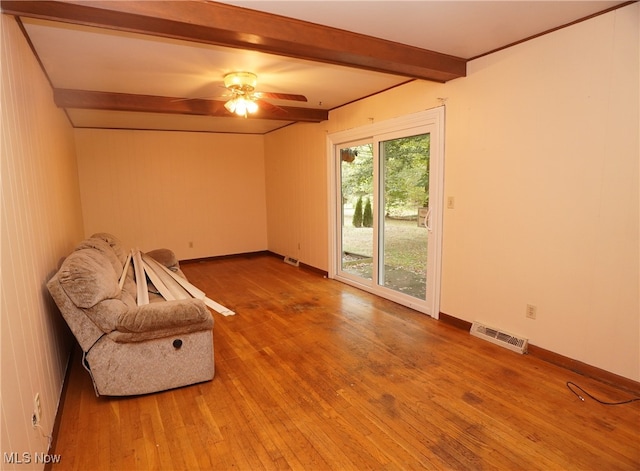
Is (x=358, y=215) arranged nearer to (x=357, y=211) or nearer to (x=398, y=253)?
(x=357, y=211)

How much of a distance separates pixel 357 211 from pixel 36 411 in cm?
392

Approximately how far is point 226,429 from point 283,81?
3134mm

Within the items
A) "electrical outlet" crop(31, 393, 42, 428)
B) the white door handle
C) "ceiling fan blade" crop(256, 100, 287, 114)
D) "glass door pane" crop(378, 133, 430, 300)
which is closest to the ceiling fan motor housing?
"ceiling fan blade" crop(256, 100, 287, 114)

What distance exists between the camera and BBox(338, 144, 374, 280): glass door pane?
4.73 metres

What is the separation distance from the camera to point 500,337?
10.3 ft

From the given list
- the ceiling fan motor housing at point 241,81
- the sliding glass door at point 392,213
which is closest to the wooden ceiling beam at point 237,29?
the ceiling fan motor housing at point 241,81

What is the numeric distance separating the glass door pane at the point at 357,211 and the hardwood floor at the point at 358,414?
1664 millimetres

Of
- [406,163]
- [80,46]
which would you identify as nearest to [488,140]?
[406,163]

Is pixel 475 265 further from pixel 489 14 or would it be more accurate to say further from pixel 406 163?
pixel 489 14

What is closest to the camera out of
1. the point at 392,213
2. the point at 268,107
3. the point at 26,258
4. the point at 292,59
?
the point at 26,258

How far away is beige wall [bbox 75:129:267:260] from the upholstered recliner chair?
392 centimetres

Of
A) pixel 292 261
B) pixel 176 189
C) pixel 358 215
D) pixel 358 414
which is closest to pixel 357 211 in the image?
pixel 358 215

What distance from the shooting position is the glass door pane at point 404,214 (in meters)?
3.91

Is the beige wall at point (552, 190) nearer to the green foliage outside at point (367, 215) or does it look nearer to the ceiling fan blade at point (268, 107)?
the green foliage outside at point (367, 215)
